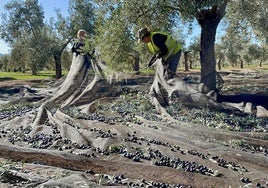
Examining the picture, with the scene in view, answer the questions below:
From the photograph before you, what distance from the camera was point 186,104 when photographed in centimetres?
1183

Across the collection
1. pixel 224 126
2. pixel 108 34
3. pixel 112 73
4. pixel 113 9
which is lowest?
pixel 224 126

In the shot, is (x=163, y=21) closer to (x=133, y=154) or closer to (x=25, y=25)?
(x=133, y=154)

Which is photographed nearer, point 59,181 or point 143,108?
point 59,181

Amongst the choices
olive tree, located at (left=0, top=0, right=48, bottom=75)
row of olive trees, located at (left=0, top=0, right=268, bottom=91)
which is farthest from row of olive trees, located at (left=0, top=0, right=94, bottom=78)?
row of olive trees, located at (left=0, top=0, right=268, bottom=91)

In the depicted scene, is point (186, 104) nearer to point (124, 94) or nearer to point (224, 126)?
point (224, 126)

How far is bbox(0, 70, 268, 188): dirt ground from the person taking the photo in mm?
5305

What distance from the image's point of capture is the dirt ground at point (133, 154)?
530 centimetres

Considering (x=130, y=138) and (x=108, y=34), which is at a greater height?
(x=108, y=34)

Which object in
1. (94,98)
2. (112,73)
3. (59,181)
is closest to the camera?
(59,181)

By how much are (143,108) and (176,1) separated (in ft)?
16.1

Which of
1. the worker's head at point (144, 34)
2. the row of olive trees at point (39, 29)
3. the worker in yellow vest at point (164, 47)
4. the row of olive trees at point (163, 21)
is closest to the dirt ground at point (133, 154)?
the worker in yellow vest at point (164, 47)

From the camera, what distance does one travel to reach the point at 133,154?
710 centimetres

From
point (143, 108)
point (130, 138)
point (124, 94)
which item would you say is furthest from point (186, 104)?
point (130, 138)

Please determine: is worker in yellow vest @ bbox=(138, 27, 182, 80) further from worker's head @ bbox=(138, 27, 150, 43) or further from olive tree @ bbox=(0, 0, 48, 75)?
olive tree @ bbox=(0, 0, 48, 75)
